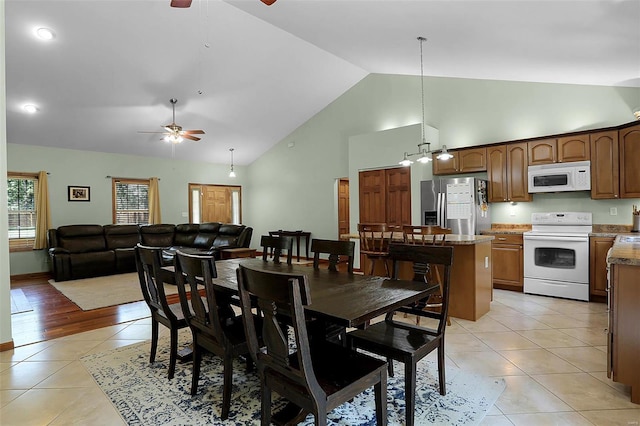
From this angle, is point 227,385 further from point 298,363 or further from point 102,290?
point 102,290

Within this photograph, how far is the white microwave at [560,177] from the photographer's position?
440 centimetres

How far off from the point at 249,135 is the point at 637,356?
7.76 meters

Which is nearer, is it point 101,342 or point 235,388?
point 235,388

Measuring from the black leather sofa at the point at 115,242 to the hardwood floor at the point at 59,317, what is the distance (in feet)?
4.08

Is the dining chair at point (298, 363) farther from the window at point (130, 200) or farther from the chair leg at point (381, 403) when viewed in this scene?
the window at point (130, 200)

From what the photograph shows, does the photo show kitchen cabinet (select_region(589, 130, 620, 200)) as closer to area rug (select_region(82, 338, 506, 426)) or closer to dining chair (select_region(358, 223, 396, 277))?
dining chair (select_region(358, 223, 396, 277))

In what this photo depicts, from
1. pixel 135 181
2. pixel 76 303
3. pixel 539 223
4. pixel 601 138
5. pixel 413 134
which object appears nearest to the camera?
pixel 601 138

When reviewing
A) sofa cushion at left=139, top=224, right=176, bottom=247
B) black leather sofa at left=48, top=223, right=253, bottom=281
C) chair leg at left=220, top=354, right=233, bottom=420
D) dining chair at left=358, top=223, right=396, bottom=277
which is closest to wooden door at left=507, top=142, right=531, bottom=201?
dining chair at left=358, top=223, right=396, bottom=277

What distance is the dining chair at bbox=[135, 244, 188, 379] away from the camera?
7.71 ft

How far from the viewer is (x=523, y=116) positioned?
17.1ft

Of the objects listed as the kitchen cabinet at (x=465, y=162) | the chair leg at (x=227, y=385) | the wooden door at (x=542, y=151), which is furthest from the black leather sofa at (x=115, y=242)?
the wooden door at (x=542, y=151)

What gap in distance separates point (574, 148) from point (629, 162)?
0.60m

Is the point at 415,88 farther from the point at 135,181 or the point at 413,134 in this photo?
the point at 135,181

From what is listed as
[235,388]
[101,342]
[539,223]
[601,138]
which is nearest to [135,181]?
[101,342]
